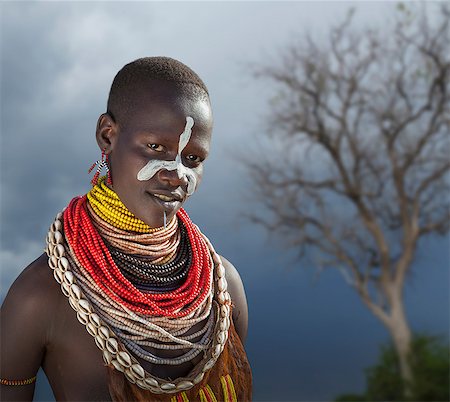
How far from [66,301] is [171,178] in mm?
476

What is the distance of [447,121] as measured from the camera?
32.8 ft

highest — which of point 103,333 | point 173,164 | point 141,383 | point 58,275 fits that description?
Result: point 173,164

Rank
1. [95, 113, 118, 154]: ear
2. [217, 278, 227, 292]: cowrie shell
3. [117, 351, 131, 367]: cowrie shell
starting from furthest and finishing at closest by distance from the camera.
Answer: [217, 278, 227, 292]: cowrie shell
[95, 113, 118, 154]: ear
[117, 351, 131, 367]: cowrie shell

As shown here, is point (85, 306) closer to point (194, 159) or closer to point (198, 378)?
point (198, 378)

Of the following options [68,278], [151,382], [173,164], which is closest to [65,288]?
[68,278]

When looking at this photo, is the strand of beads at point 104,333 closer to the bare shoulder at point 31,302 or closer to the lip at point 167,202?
the bare shoulder at point 31,302

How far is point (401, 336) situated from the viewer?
9.57 meters

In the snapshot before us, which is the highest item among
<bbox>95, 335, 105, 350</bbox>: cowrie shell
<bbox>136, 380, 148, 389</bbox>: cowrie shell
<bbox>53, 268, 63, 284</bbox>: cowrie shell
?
<bbox>53, 268, 63, 284</bbox>: cowrie shell

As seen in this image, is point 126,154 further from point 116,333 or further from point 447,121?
point 447,121

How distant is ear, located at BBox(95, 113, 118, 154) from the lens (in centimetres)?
195

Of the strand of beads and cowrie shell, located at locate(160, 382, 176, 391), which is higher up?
the strand of beads

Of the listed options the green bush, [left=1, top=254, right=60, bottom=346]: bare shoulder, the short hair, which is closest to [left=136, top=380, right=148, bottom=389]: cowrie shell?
[left=1, top=254, right=60, bottom=346]: bare shoulder

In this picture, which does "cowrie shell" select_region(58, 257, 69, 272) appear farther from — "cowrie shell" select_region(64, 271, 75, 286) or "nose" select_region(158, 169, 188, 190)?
"nose" select_region(158, 169, 188, 190)

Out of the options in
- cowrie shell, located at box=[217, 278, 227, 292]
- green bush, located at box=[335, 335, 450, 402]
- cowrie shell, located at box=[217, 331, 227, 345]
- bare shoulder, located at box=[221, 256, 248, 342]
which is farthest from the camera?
green bush, located at box=[335, 335, 450, 402]
